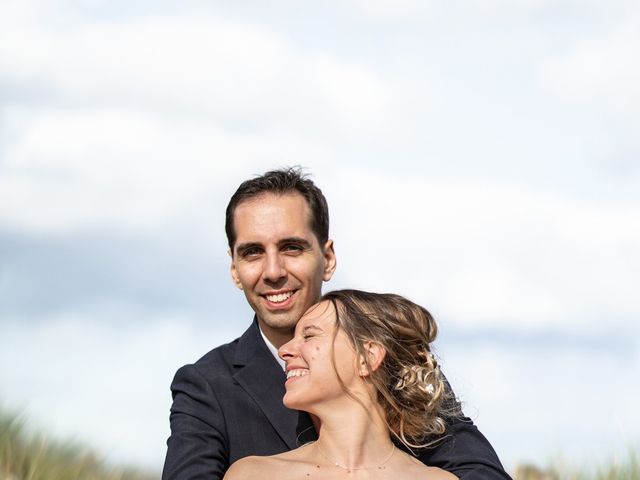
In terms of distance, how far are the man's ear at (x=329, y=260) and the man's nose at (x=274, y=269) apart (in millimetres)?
560

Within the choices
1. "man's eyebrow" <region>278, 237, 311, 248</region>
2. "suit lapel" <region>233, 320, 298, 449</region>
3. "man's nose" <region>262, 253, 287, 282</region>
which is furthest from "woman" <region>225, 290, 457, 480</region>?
"man's eyebrow" <region>278, 237, 311, 248</region>

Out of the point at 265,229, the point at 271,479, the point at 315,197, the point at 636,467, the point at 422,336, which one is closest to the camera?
the point at 271,479

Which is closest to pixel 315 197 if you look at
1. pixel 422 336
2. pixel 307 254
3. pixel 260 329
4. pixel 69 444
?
pixel 307 254

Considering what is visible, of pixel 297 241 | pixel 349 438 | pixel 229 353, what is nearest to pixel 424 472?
pixel 349 438

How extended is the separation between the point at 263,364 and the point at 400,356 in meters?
0.95

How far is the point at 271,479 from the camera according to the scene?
513 centimetres

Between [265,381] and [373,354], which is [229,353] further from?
[373,354]

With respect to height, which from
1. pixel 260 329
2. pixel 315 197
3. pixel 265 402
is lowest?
pixel 265 402

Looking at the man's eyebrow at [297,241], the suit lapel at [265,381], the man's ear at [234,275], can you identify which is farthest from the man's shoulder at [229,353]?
the man's eyebrow at [297,241]

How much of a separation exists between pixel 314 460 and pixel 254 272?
4.32 feet

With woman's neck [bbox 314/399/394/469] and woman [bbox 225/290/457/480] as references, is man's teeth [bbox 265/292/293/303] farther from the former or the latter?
woman's neck [bbox 314/399/394/469]

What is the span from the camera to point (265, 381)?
19.5 feet

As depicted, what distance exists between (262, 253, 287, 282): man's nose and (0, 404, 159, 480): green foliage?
10.7ft

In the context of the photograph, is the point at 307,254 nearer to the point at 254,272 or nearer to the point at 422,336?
the point at 254,272
